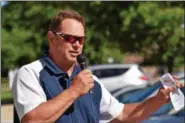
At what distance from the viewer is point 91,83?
112 inches

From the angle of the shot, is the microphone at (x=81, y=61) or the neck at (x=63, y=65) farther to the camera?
the microphone at (x=81, y=61)

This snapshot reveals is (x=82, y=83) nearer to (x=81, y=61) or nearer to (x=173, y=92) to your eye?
(x=81, y=61)

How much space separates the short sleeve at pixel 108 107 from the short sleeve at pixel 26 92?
22.5 inches

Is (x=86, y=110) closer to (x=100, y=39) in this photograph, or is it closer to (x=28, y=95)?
(x=28, y=95)

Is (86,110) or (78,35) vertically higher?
(78,35)

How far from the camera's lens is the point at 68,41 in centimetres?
293

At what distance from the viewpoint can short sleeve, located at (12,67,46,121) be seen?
278 cm

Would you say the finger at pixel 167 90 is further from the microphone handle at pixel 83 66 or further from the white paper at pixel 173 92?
the microphone handle at pixel 83 66

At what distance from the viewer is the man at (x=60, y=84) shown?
2.72m

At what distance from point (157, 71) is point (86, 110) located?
1897 inches

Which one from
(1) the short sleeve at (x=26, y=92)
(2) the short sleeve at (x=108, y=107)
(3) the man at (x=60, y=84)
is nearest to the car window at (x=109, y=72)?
(2) the short sleeve at (x=108, y=107)

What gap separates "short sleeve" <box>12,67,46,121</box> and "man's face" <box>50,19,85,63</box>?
20cm

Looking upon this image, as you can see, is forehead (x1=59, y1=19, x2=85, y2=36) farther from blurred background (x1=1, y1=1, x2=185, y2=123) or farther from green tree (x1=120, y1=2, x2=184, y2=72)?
green tree (x1=120, y1=2, x2=184, y2=72)

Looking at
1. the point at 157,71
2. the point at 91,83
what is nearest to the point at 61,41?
the point at 91,83
